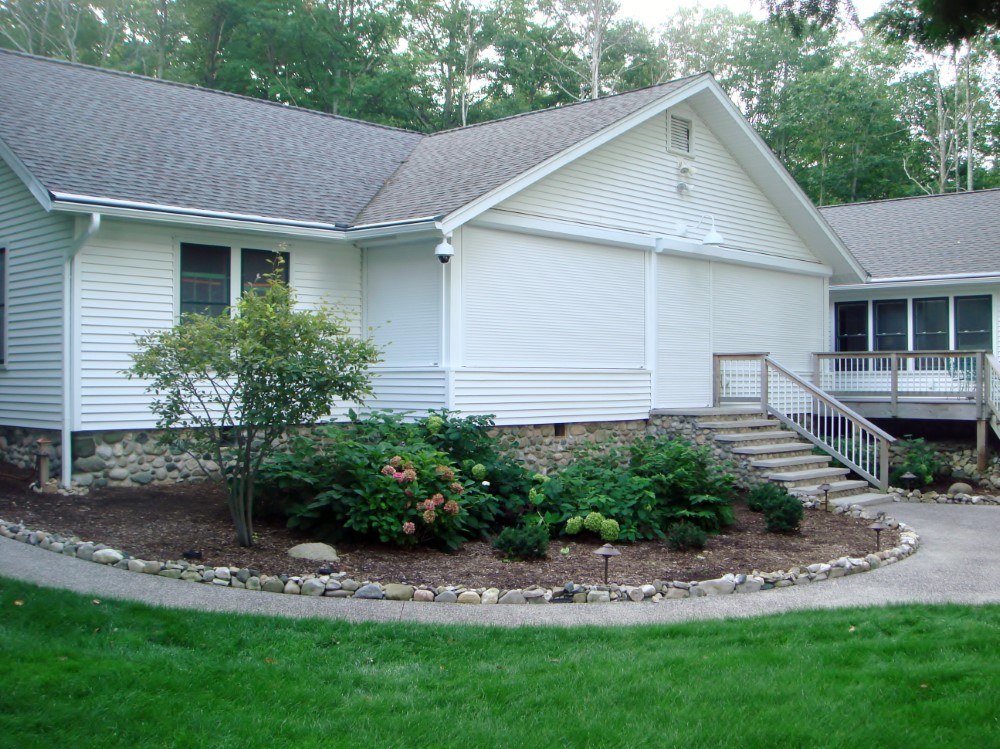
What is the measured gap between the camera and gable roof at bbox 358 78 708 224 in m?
13.0

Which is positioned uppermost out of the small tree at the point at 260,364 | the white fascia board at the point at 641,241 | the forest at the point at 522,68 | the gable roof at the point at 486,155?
the forest at the point at 522,68

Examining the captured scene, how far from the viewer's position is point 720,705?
488cm

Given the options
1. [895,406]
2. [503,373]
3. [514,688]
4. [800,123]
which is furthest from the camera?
[800,123]

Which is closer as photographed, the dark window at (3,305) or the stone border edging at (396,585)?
the stone border edging at (396,585)

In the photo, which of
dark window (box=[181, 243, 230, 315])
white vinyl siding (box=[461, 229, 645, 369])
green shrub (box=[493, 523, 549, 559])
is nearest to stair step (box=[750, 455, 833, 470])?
white vinyl siding (box=[461, 229, 645, 369])

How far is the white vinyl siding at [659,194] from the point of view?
46.1ft

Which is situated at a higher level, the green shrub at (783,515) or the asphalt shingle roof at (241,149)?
the asphalt shingle roof at (241,149)

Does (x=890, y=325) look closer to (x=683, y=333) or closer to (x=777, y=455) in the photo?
(x=683, y=333)

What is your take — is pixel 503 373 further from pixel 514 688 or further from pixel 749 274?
pixel 514 688

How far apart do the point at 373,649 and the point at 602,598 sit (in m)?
2.30

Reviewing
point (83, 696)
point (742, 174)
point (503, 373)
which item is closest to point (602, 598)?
point (83, 696)

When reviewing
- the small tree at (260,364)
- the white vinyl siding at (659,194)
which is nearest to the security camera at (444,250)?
the white vinyl siding at (659,194)

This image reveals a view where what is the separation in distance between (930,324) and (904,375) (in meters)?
2.28

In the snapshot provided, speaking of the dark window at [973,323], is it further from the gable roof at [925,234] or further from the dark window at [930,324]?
the gable roof at [925,234]
